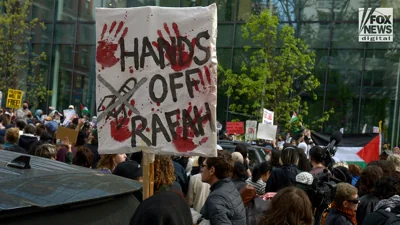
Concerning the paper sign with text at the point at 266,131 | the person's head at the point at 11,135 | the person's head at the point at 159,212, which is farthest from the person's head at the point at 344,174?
the paper sign with text at the point at 266,131

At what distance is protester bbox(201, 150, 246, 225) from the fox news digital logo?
62.3 ft

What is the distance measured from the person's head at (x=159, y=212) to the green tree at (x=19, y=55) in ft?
101

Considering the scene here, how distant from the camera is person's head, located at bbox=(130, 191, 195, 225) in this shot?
271 centimetres

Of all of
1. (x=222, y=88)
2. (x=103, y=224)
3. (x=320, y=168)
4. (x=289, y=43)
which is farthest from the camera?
(x=222, y=88)

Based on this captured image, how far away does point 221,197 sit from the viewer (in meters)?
4.84

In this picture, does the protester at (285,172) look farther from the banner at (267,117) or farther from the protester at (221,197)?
the banner at (267,117)

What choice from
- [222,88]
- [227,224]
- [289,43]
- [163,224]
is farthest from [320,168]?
[222,88]

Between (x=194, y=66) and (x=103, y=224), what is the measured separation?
7.22ft

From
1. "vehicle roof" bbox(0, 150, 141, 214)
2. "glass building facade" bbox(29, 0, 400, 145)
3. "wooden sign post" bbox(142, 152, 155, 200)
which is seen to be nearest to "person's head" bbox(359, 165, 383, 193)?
"wooden sign post" bbox(142, 152, 155, 200)

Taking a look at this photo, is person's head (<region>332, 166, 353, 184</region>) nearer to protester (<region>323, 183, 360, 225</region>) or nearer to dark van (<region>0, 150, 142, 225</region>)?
protester (<region>323, 183, 360, 225</region>)

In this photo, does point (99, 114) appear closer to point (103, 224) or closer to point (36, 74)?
point (103, 224)

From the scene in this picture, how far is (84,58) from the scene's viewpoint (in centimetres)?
3344

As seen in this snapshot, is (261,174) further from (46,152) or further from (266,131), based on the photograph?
(266,131)

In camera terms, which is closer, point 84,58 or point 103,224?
point 103,224
